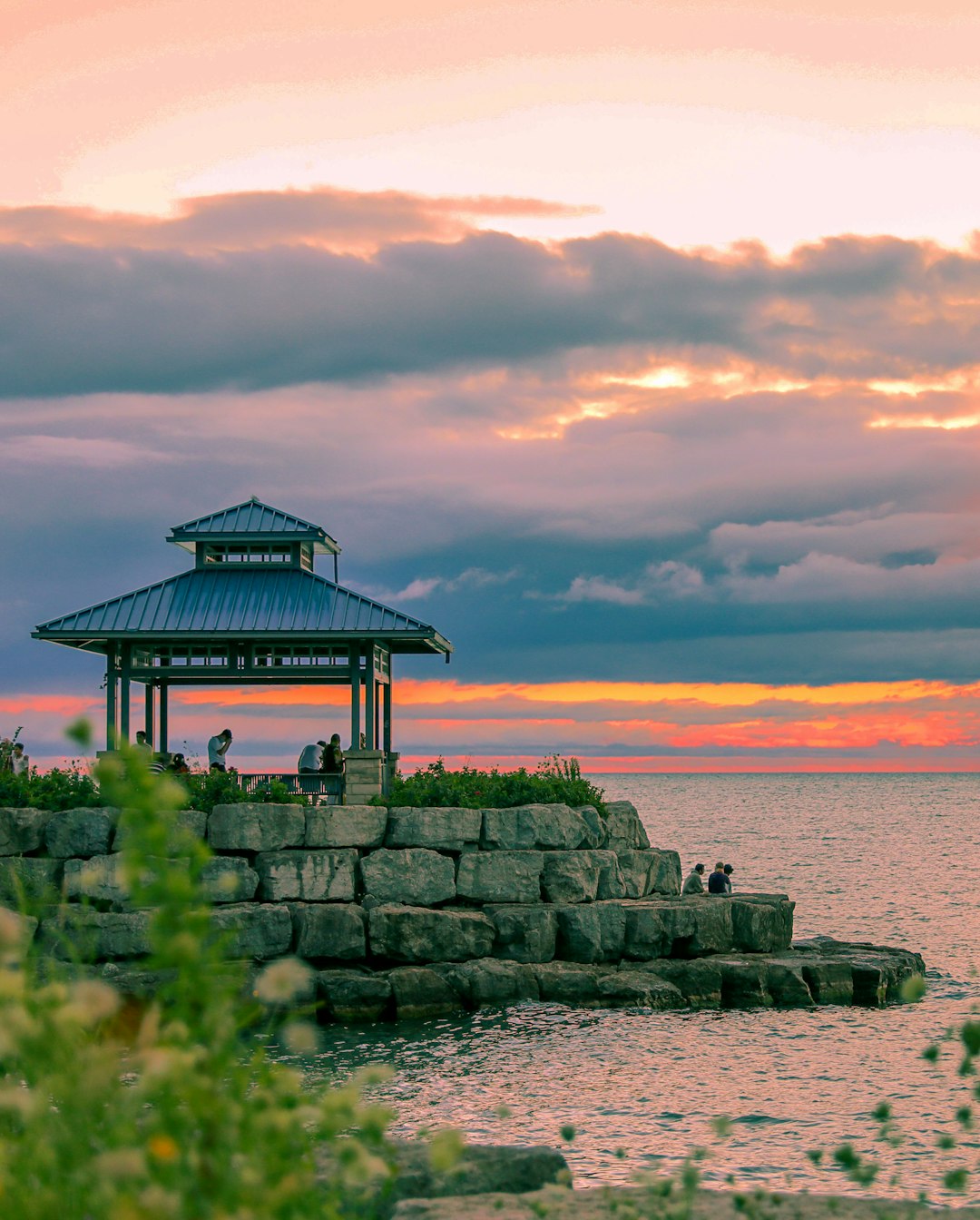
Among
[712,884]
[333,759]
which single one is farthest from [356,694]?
[712,884]

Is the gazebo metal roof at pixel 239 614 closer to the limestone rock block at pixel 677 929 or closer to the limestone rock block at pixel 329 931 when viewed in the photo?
the limestone rock block at pixel 329 931

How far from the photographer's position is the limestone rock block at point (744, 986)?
2053 cm

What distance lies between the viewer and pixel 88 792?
21031 millimetres

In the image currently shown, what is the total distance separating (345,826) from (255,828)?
1393 mm

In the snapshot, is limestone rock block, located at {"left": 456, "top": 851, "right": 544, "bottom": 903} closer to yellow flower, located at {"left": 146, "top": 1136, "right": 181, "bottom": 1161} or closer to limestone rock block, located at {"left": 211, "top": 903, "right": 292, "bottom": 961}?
limestone rock block, located at {"left": 211, "top": 903, "right": 292, "bottom": 961}

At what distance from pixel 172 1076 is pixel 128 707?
21209mm

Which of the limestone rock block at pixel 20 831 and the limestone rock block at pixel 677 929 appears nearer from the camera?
the limestone rock block at pixel 20 831

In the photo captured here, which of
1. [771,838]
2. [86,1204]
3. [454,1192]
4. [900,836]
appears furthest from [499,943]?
[900,836]

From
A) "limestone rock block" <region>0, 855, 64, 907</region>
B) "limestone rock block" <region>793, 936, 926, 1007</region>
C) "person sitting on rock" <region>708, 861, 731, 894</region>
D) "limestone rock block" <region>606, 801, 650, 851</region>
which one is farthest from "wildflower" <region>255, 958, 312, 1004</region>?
"person sitting on rock" <region>708, 861, 731, 894</region>

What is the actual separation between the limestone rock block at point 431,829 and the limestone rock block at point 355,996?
95.9 inches

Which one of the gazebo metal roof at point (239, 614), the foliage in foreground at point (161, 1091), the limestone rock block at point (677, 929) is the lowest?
the limestone rock block at point (677, 929)

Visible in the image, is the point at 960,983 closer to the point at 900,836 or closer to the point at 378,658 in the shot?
the point at 378,658

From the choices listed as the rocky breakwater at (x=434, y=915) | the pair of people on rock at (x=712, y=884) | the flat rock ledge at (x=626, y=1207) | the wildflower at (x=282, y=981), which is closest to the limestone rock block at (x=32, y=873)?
the rocky breakwater at (x=434, y=915)

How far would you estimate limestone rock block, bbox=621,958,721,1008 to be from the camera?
20359 mm
